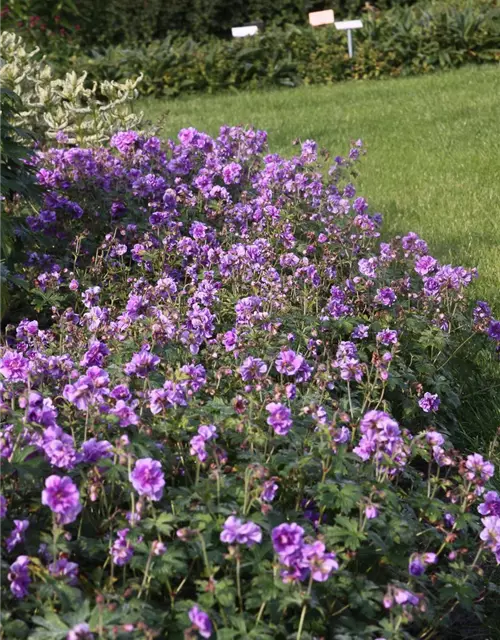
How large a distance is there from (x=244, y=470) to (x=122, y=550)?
16.5 inches

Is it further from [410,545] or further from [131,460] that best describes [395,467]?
[131,460]

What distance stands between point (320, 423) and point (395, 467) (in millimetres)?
210

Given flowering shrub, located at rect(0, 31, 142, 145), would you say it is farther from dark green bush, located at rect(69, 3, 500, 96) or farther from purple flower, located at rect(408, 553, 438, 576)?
dark green bush, located at rect(69, 3, 500, 96)

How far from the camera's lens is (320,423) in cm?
214

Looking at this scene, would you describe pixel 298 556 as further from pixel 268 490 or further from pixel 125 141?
pixel 125 141

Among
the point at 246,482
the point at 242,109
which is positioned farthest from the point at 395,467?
the point at 242,109

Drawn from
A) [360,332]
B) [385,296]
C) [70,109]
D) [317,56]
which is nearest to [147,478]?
[360,332]

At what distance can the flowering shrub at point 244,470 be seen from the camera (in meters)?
1.83

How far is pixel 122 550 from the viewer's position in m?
1.85

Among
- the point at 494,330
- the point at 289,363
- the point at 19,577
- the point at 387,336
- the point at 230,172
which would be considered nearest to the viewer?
the point at 19,577

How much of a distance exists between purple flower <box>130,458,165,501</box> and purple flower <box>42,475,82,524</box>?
14cm

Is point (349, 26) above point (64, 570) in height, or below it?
below

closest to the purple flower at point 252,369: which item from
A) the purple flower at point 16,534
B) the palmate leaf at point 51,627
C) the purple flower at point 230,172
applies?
the purple flower at point 16,534

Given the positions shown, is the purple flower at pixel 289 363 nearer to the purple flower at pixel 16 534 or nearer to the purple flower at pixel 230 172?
the purple flower at pixel 16 534
